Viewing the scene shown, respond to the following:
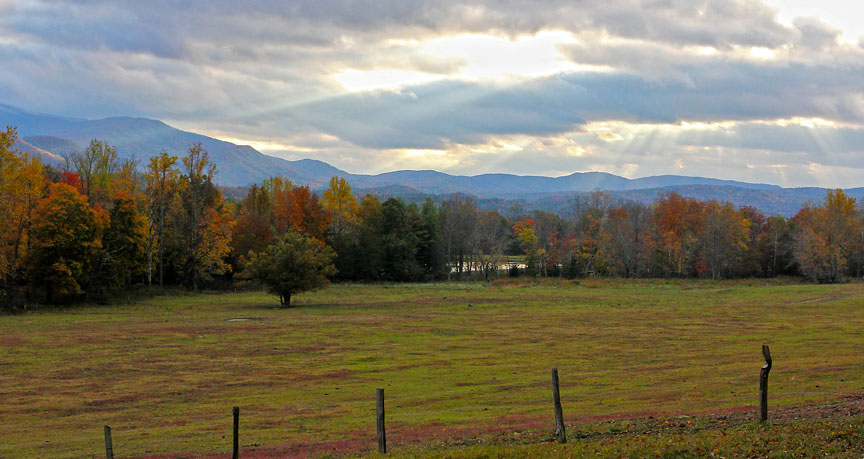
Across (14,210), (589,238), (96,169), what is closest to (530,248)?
(589,238)

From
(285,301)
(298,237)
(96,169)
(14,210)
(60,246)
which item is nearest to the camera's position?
(14,210)

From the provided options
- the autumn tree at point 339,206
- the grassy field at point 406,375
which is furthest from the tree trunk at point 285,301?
the autumn tree at point 339,206

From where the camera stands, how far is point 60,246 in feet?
233

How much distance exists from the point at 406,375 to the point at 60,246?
186 feet

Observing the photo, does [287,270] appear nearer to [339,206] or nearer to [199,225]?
[199,225]

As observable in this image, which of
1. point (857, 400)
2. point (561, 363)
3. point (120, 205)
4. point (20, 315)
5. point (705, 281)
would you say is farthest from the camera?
point (705, 281)

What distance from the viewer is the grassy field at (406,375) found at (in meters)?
19.9

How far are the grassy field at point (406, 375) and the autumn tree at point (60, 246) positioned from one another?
5.12 metres

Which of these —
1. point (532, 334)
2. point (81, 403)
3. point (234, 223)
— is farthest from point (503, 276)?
point (81, 403)

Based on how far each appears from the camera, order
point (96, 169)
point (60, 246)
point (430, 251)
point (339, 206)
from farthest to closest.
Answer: point (430, 251) < point (339, 206) < point (96, 169) < point (60, 246)

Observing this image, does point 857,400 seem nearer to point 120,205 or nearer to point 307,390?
point 307,390

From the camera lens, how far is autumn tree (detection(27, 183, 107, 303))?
69938 mm

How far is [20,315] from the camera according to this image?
6400cm

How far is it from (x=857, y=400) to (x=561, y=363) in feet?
53.1
